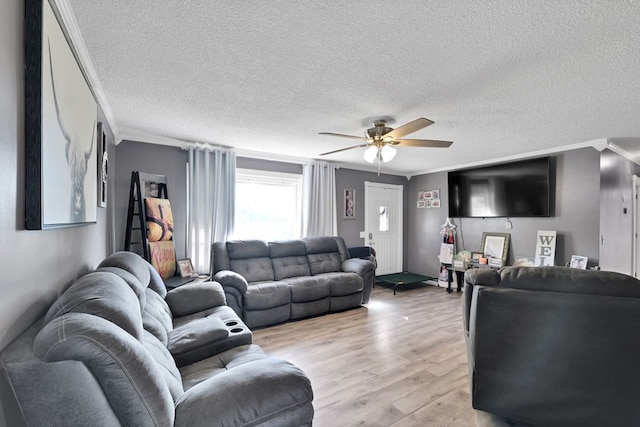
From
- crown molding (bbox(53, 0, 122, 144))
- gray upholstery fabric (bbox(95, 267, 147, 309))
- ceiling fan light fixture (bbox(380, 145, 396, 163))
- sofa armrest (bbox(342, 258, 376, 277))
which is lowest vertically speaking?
sofa armrest (bbox(342, 258, 376, 277))

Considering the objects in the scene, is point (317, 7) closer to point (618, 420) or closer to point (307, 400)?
point (307, 400)

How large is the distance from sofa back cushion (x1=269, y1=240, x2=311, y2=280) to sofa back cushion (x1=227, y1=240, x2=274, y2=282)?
92mm

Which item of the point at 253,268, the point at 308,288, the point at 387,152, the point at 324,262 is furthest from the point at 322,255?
the point at 387,152

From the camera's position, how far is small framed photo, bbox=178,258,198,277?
370 cm

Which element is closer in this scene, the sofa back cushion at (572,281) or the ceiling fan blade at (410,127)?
the sofa back cushion at (572,281)

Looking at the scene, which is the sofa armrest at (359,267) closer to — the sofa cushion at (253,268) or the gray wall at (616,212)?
the sofa cushion at (253,268)

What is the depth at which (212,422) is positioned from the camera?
1.03 metres

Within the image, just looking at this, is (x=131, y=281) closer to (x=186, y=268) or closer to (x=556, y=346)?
(x=186, y=268)

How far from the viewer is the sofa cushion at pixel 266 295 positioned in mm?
3361

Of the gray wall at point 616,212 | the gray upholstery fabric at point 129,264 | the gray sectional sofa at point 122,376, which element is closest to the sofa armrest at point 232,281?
the gray upholstery fabric at point 129,264

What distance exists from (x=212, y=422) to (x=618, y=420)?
2.07 m

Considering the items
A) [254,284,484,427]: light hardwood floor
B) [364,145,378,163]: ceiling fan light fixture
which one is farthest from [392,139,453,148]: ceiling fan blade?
[254,284,484,427]: light hardwood floor

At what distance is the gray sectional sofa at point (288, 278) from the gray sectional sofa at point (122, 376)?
161 centimetres

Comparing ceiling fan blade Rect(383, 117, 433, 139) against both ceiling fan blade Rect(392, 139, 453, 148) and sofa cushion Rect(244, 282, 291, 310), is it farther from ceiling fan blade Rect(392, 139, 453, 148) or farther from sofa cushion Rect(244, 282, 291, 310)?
sofa cushion Rect(244, 282, 291, 310)
